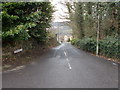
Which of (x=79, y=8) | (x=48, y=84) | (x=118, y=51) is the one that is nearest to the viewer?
(x=48, y=84)

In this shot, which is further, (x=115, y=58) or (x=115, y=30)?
(x=115, y=30)

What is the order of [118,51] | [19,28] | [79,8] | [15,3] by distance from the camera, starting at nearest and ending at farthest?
[19,28], [15,3], [118,51], [79,8]

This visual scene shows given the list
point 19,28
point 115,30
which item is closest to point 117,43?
point 115,30

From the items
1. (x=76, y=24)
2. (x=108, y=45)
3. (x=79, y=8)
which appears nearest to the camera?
(x=108, y=45)

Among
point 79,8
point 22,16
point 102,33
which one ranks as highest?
point 79,8

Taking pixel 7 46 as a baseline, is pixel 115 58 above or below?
below

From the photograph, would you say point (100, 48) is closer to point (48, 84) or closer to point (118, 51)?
point (118, 51)

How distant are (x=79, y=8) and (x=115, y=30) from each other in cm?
1148

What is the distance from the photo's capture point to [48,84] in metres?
5.81

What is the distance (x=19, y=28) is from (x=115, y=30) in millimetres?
11470

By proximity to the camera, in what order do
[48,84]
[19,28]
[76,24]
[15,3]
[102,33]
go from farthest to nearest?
[76,24], [102,33], [15,3], [19,28], [48,84]

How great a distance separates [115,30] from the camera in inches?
618

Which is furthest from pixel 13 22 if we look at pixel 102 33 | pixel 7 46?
pixel 102 33

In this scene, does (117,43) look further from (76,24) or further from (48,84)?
(76,24)
